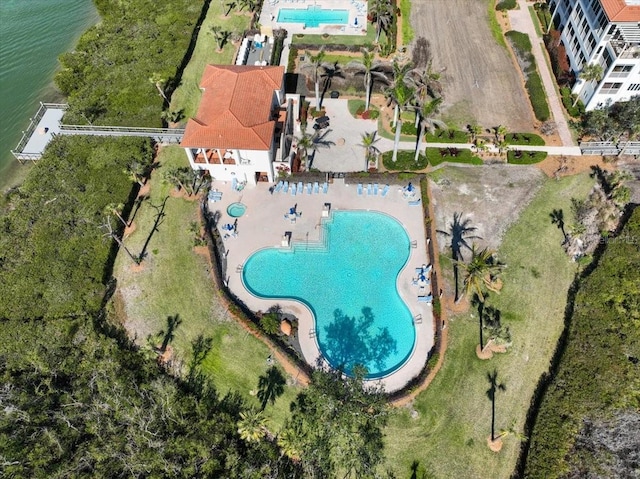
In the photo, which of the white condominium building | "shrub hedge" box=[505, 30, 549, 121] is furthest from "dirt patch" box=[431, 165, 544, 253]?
the white condominium building

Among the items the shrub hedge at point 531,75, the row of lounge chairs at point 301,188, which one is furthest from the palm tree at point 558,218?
the row of lounge chairs at point 301,188

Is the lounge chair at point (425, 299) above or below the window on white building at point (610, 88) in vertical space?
below

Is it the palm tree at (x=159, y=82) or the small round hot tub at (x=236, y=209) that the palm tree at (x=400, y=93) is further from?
the palm tree at (x=159, y=82)

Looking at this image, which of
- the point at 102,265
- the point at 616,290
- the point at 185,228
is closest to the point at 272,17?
the point at 185,228

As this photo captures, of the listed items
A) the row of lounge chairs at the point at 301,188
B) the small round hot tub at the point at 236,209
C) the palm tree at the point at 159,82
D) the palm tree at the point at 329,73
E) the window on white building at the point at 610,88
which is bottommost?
the small round hot tub at the point at 236,209

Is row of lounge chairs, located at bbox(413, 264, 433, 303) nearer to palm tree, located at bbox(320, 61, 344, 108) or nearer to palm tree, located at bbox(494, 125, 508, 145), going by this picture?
palm tree, located at bbox(494, 125, 508, 145)

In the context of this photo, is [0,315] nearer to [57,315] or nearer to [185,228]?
[57,315]
